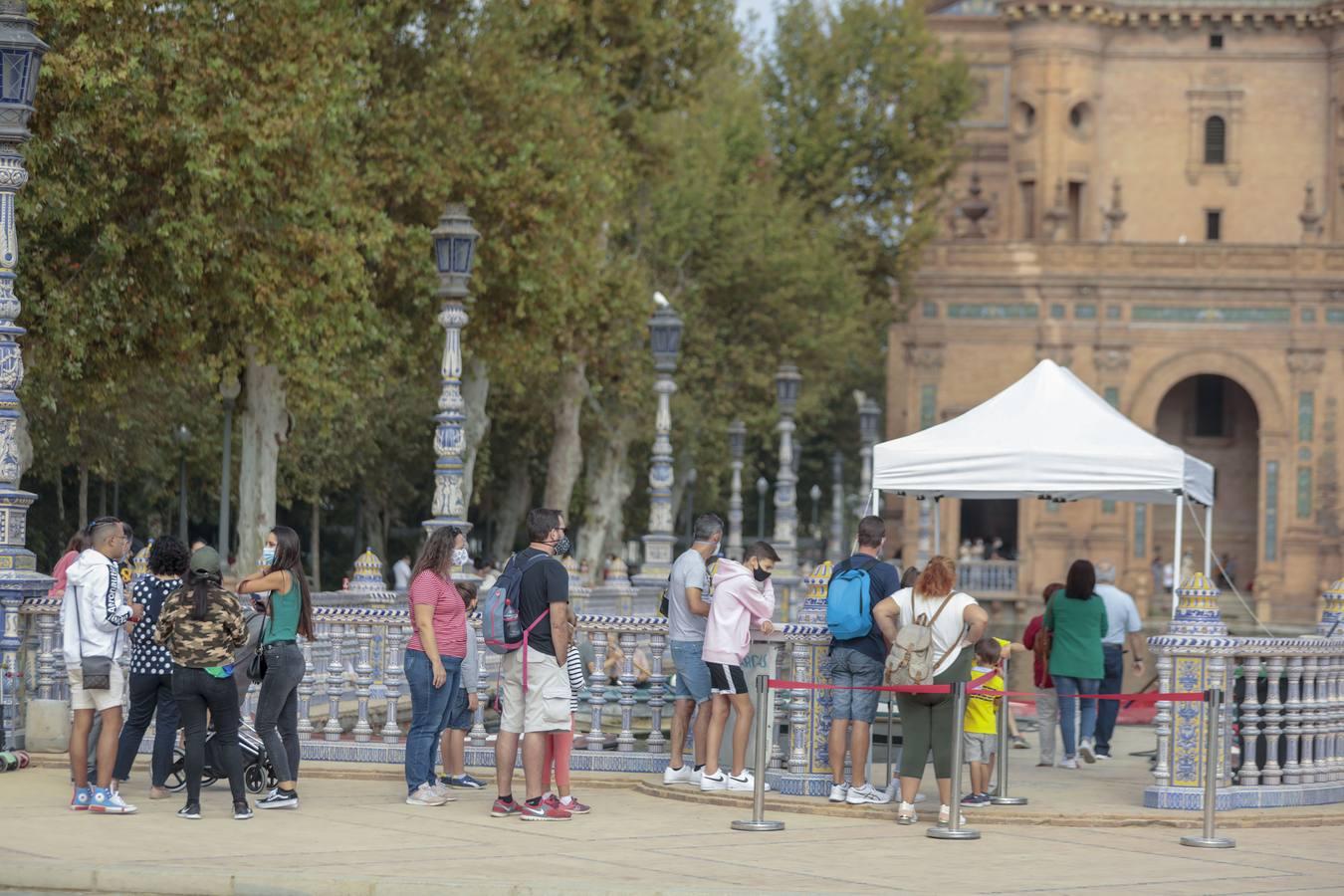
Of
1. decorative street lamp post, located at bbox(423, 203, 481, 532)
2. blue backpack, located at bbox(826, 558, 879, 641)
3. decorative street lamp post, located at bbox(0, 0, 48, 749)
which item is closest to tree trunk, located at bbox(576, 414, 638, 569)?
decorative street lamp post, located at bbox(423, 203, 481, 532)

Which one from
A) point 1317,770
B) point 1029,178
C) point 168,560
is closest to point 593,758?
point 168,560

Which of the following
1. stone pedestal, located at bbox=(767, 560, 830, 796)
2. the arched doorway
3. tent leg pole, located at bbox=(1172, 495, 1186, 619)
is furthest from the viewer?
the arched doorway

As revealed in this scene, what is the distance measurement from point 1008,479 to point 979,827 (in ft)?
13.6

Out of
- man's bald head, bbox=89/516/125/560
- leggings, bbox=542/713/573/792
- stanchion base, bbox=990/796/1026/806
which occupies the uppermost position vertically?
man's bald head, bbox=89/516/125/560

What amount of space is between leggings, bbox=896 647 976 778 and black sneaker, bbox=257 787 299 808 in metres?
3.88

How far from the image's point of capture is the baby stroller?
50.9ft

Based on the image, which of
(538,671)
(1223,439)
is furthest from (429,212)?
(1223,439)

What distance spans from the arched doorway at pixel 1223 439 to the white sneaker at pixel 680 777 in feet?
175

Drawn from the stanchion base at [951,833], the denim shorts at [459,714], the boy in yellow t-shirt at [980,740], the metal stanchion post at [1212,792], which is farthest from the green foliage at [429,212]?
the metal stanchion post at [1212,792]

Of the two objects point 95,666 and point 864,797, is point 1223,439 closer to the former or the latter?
point 864,797

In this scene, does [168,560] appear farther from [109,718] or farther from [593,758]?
[593,758]

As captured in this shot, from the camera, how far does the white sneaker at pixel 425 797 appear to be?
1529 cm

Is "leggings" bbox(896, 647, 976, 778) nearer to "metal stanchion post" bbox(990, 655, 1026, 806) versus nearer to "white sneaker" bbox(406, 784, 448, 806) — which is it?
"metal stanchion post" bbox(990, 655, 1026, 806)

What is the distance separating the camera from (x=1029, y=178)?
72188 mm
